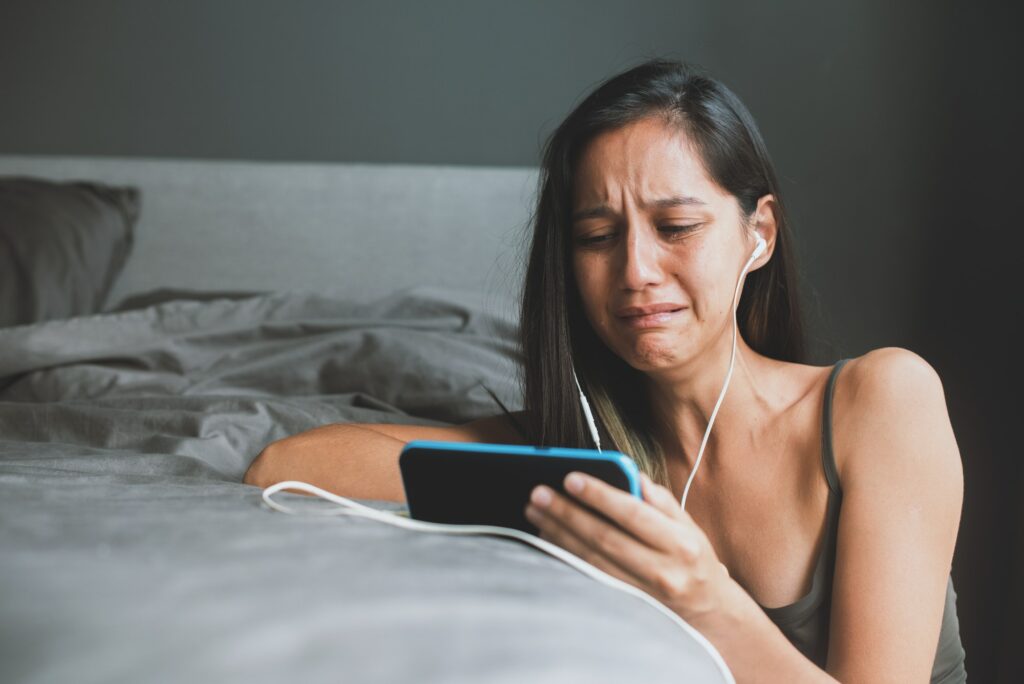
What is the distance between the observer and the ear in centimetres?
117

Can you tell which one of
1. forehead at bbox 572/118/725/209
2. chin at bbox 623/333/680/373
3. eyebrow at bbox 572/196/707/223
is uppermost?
forehead at bbox 572/118/725/209

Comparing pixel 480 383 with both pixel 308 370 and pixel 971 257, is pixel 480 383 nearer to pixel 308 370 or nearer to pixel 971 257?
pixel 308 370

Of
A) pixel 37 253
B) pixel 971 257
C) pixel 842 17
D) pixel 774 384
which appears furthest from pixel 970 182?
pixel 37 253

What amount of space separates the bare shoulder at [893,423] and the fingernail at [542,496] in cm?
42

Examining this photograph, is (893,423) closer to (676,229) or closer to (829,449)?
(829,449)

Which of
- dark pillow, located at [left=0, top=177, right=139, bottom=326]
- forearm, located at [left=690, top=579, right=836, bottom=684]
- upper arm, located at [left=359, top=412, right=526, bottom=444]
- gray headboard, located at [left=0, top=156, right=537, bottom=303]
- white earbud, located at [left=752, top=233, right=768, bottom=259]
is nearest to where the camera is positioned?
forearm, located at [left=690, top=579, right=836, bottom=684]

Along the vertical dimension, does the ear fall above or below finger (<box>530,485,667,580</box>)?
above

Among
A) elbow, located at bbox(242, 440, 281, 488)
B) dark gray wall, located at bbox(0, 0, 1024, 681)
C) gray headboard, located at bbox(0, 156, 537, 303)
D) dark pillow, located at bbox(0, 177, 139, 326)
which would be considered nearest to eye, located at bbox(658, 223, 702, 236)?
elbow, located at bbox(242, 440, 281, 488)

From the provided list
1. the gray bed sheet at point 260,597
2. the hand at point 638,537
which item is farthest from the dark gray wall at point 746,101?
the gray bed sheet at point 260,597

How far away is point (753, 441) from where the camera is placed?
116 cm

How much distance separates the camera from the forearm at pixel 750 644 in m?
0.78

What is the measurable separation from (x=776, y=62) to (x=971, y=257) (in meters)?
0.67

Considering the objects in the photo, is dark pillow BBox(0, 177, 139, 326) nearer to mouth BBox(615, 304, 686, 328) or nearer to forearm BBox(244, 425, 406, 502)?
forearm BBox(244, 425, 406, 502)

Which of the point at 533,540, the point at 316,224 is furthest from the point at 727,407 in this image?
the point at 316,224
